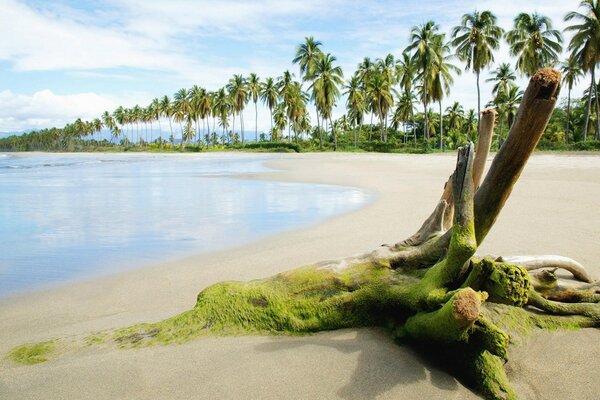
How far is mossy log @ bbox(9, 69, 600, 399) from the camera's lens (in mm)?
2584

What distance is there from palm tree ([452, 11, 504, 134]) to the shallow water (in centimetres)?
3620

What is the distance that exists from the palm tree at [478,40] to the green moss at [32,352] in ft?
162

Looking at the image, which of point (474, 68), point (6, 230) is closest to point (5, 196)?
point (6, 230)

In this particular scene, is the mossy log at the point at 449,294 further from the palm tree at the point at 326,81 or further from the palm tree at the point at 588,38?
the palm tree at the point at 326,81

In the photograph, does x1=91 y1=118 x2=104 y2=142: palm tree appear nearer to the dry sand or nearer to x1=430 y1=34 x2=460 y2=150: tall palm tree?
x1=430 y1=34 x2=460 y2=150: tall palm tree

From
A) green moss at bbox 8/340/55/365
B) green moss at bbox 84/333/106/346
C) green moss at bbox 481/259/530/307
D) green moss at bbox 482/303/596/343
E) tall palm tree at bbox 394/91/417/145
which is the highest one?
tall palm tree at bbox 394/91/417/145

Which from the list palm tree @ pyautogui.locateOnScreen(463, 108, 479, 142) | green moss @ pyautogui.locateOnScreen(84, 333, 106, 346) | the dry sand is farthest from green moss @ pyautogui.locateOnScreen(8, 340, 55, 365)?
palm tree @ pyautogui.locateOnScreen(463, 108, 479, 142)

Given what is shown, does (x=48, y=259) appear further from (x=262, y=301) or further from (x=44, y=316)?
(x=262, y=301)

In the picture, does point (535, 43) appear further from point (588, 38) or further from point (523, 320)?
point (523, 320)

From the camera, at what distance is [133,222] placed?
10844mm

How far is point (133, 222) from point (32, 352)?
7.59 m

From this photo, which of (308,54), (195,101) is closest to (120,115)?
(195,101)

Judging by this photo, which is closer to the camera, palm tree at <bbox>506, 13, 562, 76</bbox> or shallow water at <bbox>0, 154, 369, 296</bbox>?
shallow water at <bbox>0, 154, 369, 296</bbox>

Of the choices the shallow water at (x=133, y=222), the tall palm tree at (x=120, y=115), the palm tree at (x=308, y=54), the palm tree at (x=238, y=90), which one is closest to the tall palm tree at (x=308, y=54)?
the palm tree at (x=308, y=54)
